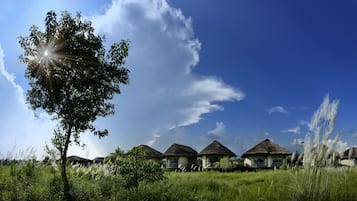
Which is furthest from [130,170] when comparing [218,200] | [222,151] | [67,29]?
[222,151]

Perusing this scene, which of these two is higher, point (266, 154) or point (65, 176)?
point (266, 154)

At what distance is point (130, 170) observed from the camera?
711 cm

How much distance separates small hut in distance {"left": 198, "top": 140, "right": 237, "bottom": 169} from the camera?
34500mm

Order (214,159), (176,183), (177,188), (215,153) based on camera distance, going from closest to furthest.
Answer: (177,188) → (176,183) → (215,153) → (214,159)

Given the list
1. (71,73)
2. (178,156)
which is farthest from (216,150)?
(71,73)

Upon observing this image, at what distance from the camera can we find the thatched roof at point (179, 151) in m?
35.6

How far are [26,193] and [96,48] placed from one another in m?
3.96

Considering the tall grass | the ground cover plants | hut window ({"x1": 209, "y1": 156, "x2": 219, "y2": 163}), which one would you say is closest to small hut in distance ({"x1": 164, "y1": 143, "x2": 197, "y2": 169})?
hut window ({"x1": 209, "y1": 156, "x2": 219, "y2": 163})

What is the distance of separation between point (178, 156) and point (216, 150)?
12.6 feet

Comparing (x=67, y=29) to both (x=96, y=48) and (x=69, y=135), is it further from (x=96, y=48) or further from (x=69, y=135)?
(x=69, y=135)

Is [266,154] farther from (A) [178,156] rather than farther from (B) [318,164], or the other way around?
(B) [318,164]

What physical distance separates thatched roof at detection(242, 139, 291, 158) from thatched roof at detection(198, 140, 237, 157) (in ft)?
5.29

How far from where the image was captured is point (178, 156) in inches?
1412

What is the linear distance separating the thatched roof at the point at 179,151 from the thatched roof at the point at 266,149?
5.15 meters
